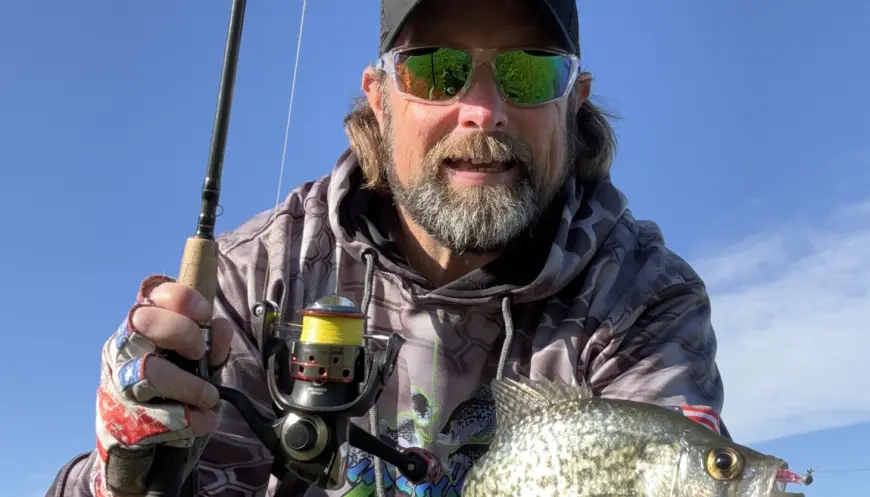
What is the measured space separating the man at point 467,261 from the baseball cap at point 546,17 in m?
0.01

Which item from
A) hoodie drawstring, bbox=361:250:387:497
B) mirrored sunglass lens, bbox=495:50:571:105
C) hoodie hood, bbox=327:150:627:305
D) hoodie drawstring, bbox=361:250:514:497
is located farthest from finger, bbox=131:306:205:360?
mirrored sunglass lens, bbox=495:50:571:105

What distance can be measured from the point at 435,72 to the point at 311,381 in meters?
1.99

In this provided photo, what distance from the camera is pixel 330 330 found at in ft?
10.9

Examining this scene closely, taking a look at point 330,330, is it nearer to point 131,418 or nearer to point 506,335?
point 131,418

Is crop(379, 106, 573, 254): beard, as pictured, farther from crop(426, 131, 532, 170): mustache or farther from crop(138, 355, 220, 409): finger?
crop(138, 355, 220, 409): finger

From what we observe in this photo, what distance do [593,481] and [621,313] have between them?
1.63 meters

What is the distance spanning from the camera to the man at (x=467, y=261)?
4219mm

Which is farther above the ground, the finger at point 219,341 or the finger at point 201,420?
the finger at point 219,341

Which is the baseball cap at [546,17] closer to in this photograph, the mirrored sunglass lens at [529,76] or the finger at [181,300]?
the mirrored sunglass lens at [529,76]

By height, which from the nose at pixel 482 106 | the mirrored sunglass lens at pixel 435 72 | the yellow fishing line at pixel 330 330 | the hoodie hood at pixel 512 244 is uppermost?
the mirrored sunglass lens at pixel 435 72

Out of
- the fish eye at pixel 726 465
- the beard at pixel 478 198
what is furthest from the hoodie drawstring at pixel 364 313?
the fish eye at pixel 726 465

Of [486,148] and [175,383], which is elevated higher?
[486,148]

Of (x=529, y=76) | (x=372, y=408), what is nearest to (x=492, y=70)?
(x=529, y=76)

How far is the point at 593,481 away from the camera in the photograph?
9.20ft
